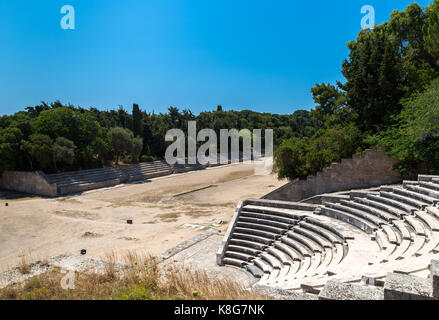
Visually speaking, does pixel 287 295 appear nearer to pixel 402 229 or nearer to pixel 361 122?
pixel 402 229

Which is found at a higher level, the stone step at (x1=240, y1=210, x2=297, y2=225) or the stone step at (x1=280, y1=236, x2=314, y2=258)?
the stone step at (x1=240, y1=210, x2=297, y2=225)

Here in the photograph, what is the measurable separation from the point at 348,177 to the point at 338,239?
27.9 ft

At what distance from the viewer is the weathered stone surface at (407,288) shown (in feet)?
10.9

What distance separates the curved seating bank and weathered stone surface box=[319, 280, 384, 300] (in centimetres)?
2

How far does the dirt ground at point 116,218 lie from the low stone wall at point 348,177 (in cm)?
407

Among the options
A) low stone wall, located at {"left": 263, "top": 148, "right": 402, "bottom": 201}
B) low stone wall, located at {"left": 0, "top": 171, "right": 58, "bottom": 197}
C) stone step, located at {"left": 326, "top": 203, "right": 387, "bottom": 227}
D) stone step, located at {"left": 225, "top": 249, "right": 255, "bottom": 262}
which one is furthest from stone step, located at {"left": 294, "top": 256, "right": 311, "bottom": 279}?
low stone wall, located at {"left": 0, "top": 171, "right": 58, "bottom": 197}

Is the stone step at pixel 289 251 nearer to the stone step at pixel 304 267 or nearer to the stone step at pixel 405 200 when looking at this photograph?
the stone step at pixel 304 267

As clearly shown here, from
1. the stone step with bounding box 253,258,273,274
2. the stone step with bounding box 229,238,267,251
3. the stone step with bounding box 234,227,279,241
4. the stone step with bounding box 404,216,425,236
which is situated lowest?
the stone step with bounding box 253,258,273,274

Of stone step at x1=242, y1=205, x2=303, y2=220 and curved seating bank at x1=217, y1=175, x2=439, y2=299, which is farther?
stone step at x1=242, y1=205, x2=303, y2=220

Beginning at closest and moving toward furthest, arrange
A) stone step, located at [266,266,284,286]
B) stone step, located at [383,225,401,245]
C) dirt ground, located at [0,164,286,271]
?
stone step, located at [266,266,284,286] < stone step, located at [383,225,401,245] < dirt ground, located at [0,164,286,271]

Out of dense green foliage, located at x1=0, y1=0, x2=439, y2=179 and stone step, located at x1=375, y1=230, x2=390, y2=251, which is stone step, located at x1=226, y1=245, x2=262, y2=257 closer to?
stone step, located at x1=375, y1=230, x2=390, y2=251

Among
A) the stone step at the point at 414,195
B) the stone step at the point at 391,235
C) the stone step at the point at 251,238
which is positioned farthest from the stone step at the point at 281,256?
the stone step at the point at 414,195

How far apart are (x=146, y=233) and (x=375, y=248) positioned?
10.3m

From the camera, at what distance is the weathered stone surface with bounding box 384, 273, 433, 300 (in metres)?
3.31
